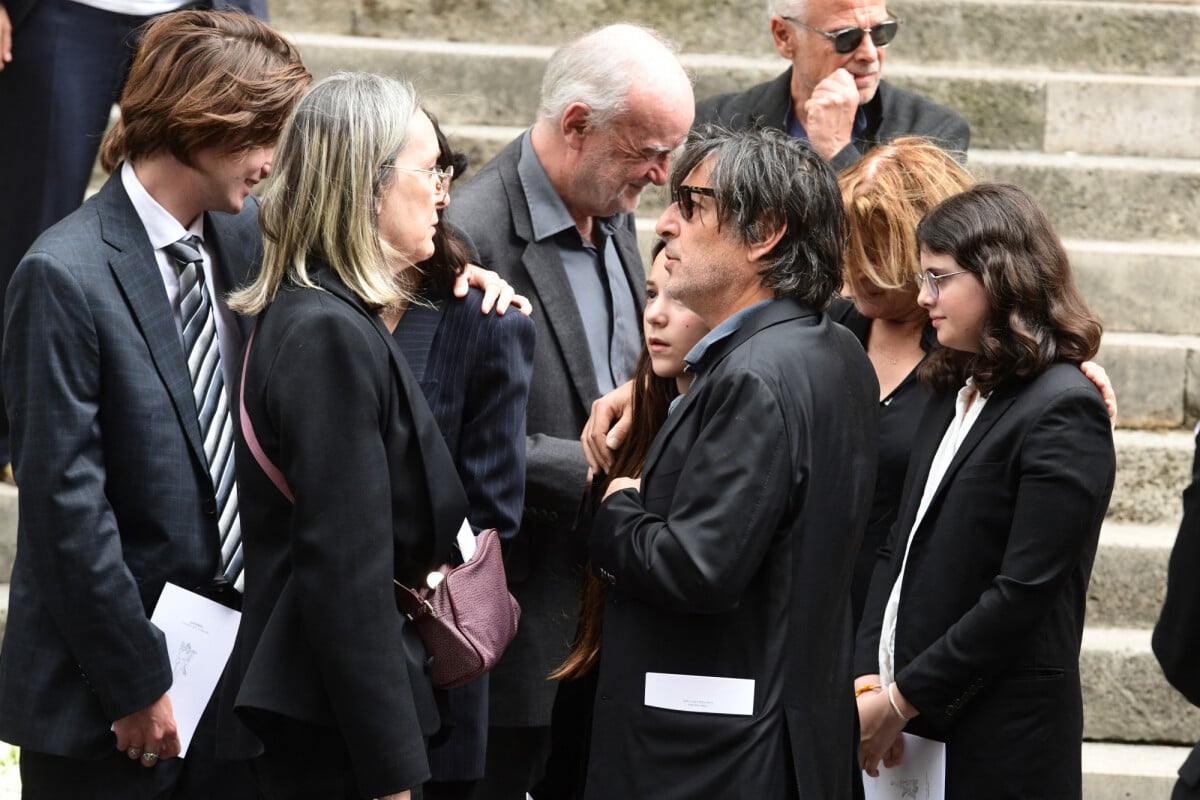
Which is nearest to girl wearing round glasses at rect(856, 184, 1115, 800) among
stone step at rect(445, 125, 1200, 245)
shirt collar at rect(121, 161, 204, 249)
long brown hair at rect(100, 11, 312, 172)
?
long brown hair at rect(100, 11, 312, 172)

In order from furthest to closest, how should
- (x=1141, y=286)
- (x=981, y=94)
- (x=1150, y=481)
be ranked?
(x=981, y=94), (x=1141, y=286), (x=1150, y=481)

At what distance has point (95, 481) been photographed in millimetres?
2404

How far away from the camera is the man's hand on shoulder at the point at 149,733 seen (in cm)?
245

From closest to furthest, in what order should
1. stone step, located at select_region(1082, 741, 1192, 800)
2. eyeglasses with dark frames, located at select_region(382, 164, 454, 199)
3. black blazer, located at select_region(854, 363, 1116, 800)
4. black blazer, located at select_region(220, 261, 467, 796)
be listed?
black blazer, located at select_region(220, 261, 467, 796)
eyeglasses with dark frames, located at select_region(382, 164, 454, 199)
black blazer, located at select_region(854, 363, 1116, 800)
stone step, located at select_region(1082, 741, 1192, 800)

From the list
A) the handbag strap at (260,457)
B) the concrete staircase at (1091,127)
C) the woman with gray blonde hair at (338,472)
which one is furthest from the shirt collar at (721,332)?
the concrete staircase at (1091,127)

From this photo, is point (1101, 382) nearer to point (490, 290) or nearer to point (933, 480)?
point (933, 480)

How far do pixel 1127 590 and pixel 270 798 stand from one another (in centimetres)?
278

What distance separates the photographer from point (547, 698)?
3.10 meters

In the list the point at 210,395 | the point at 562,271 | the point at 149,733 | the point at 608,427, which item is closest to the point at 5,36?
the point at 562,271

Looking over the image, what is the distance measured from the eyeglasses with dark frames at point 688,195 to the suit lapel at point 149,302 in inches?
34.2

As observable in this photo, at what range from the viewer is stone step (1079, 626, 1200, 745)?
4.07m

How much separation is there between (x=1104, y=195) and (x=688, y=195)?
3.10m

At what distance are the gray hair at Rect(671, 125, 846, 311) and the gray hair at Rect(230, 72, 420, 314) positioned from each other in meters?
0.53

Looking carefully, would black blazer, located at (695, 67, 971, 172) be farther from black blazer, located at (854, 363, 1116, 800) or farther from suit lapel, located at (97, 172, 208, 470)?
suit lapel, located at (97, 172, 208, 470)
